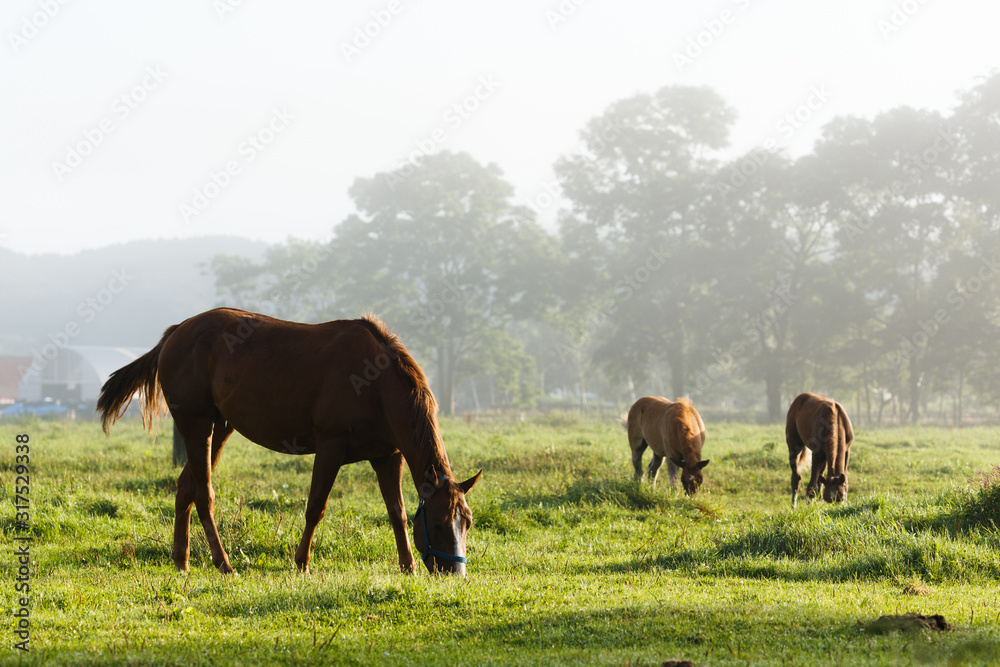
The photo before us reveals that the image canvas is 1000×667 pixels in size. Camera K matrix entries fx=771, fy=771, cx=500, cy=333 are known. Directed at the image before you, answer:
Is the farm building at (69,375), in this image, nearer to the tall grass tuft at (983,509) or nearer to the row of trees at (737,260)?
the row of trees at (737,260)

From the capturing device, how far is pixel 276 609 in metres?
5.51

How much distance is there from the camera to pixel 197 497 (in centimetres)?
763

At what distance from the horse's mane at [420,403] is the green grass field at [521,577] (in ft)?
3.43

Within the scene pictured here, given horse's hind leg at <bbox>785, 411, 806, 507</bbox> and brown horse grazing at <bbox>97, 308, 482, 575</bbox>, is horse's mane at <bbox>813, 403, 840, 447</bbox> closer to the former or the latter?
horse's hind leg at <bbox>785, 411, 806, 507</bbox>

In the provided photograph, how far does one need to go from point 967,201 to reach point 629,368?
62.1 ft

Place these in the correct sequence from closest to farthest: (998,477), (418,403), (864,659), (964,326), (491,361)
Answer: (864,659), (418,403), (998,477), (964,326), (491,361)

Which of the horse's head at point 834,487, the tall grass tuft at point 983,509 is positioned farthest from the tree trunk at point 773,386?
the tall grass tuft at point 983,509

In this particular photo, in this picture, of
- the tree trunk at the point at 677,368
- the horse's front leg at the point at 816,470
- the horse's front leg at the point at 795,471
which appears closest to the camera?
the horse's front leg at the point at 795,471

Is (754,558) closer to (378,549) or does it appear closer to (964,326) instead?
(378,549)

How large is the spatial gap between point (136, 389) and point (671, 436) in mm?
8142

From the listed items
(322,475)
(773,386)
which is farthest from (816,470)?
(773,386)

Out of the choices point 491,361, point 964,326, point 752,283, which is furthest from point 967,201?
point 491,361

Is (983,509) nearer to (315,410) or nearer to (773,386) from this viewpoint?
(315,410)

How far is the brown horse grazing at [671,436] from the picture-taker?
12.4 metres
